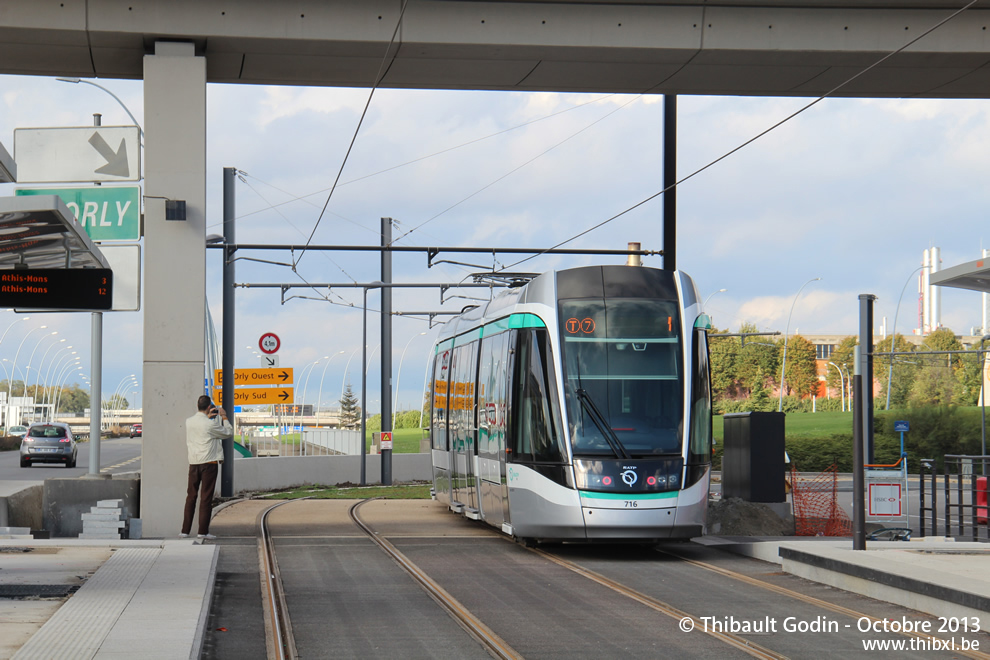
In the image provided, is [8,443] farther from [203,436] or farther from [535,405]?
[535,405]

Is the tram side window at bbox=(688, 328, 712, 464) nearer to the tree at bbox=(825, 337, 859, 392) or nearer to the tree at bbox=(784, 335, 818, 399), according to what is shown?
the tree at bbox=(784, 335, 818, 399)

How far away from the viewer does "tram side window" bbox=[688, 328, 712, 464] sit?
14.0 metres

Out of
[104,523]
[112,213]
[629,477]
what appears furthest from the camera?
[112,213]

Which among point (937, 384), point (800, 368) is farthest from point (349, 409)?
point (937, 384)

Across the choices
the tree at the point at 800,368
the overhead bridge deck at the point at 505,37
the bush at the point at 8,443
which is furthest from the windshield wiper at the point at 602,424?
the tree at the point at 800,368

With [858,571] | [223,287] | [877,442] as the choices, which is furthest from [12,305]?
[877,442]

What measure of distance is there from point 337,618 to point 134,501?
7.62m

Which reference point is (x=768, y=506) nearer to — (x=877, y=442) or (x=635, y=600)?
(x=635, y=600)

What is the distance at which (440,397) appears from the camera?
21312mm

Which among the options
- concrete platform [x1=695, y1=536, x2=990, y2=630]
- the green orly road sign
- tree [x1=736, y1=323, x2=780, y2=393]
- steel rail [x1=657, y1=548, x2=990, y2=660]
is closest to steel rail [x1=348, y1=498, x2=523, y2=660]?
steel rail [x1=657, y1=548, x2=990, y2=660]

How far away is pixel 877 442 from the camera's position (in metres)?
57.5

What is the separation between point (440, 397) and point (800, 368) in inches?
3854

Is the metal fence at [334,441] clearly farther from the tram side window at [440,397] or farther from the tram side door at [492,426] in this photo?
the tram side door at [492,426]

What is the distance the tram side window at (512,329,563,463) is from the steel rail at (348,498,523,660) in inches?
78.6
